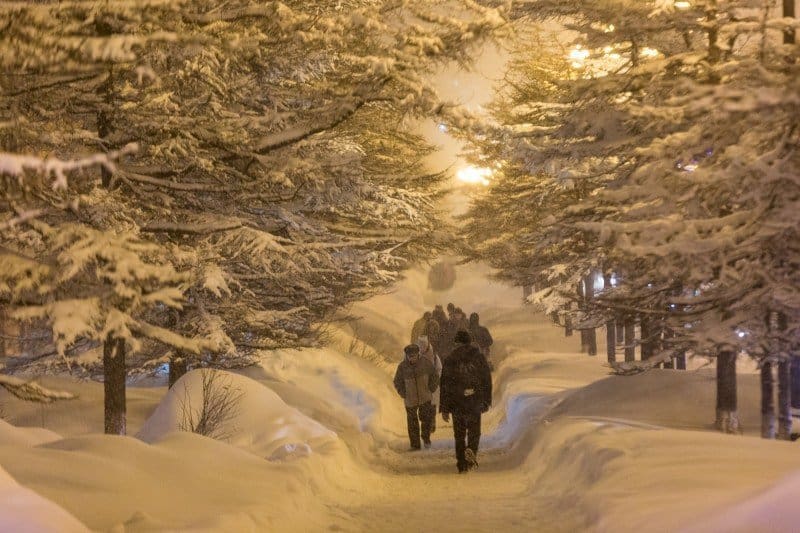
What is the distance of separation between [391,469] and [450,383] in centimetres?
179

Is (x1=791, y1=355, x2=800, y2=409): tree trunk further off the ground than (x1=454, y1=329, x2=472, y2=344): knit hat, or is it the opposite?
(x1=454, y1=329, x2=472, y2=344): knit hat

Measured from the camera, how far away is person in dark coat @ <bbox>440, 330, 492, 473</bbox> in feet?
40.4

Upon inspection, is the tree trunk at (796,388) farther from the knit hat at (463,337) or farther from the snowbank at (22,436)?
the snowbank at (22,436)

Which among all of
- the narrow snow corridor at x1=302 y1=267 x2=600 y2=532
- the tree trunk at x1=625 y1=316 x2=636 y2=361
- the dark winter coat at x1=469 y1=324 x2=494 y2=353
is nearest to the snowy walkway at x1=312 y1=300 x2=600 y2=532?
the narrow snow corridor at x1=302 y1=267 x2=600 y2=532

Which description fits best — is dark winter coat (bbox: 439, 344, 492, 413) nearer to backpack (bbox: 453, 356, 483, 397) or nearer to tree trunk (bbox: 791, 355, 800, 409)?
backpack (bbox: 453, 356, 483, 397)

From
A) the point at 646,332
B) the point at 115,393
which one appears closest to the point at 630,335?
the point at 646,332

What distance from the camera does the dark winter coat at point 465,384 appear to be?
40.8ft

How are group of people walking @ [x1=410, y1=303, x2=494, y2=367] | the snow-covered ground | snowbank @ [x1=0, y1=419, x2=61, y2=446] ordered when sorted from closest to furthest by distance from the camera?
the snow-covered ground
snowbank @ [x1=0, y1=419, x2=61, y2=446]
group of people walking @ [x1=410, y1=303, x2=494, y2=367]

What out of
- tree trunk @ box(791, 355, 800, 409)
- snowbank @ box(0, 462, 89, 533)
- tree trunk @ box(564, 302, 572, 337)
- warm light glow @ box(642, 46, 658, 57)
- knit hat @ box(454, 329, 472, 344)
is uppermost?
warm light glow @ box(642, 46, 658, 57)

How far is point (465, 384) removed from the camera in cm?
1247

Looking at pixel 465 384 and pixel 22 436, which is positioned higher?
pixel 465 384

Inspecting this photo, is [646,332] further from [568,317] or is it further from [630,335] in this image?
[568,317]

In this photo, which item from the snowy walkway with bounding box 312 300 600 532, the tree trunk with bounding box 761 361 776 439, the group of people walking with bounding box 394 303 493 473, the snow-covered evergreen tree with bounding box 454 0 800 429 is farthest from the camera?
the group of people walking with bounding box 394 303 493 473

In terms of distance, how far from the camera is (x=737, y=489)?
6.71 meters
